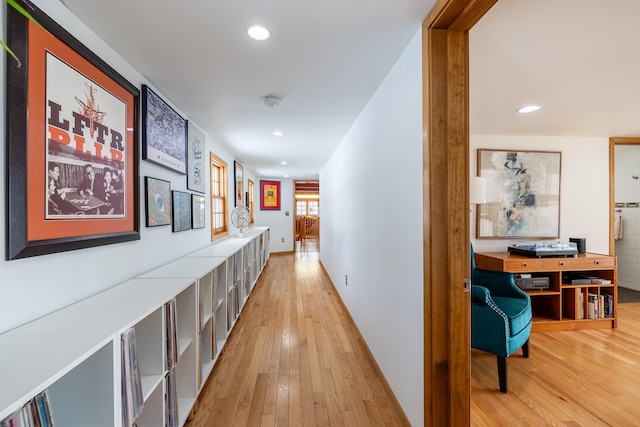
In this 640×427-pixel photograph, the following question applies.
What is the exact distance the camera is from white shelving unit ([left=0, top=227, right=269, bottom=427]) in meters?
0.80

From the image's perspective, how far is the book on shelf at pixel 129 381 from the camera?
3.39 feet

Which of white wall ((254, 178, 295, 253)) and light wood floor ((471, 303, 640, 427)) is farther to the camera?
white wall ((254, 178, 295, 253))

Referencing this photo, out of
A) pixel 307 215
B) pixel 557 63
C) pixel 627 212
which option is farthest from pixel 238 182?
pixel 307 215

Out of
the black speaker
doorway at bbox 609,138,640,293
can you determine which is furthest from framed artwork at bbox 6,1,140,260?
doorway at bbox 609,138,640,293

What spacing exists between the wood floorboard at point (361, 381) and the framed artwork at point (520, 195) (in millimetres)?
1149

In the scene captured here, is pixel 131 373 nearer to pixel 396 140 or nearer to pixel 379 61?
pixel 396 140

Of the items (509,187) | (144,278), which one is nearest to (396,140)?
(144,278)

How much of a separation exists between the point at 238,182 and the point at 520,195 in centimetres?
434

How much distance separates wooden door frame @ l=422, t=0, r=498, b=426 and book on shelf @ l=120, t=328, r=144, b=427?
1272mm

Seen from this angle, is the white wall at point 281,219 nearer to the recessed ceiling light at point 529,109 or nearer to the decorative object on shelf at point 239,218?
the decorative object on shelf at point 239,218

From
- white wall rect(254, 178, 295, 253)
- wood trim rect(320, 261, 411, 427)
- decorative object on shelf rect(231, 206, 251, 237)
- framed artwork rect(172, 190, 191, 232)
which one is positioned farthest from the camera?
white wall rect(254, 178, 295, 253)

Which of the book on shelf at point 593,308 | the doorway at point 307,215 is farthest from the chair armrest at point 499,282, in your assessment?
the doorway at point 307,215

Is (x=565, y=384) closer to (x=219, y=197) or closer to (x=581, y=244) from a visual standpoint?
(x=581, y=244)

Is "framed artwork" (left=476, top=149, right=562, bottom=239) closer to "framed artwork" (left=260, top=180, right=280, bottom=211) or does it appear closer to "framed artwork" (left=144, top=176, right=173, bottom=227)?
"framed artwork" (left=144, top=176, right=173, bottom=227)
